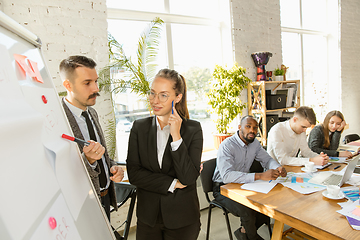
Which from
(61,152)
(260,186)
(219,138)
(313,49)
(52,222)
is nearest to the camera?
(52,222)

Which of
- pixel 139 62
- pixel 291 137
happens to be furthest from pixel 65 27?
pixel 291 137

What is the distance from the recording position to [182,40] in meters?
3.56

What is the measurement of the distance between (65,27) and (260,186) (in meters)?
2.43

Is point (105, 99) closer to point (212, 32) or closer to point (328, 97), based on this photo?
point (212, 32)

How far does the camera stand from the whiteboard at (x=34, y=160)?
0.46m

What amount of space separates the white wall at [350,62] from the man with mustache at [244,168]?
4.52 m

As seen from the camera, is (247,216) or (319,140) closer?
(247,216)

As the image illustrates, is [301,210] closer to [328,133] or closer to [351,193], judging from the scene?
[351,193]

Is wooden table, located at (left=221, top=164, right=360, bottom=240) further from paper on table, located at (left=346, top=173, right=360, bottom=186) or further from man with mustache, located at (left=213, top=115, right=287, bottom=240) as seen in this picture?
paper on table, located at (left=346, top=173, right=360, bottom=186)

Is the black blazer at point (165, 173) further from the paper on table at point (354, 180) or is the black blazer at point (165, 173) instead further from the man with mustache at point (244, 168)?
the paper on table at point (354, 180)

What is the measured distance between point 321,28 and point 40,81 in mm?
6557

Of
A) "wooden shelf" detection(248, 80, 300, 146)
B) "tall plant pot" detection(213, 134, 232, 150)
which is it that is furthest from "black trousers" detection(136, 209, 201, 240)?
"wooden shelf" detection(248, 80, 300, 146)

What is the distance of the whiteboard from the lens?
460 mm

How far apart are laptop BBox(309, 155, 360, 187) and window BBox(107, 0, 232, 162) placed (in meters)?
2.04
